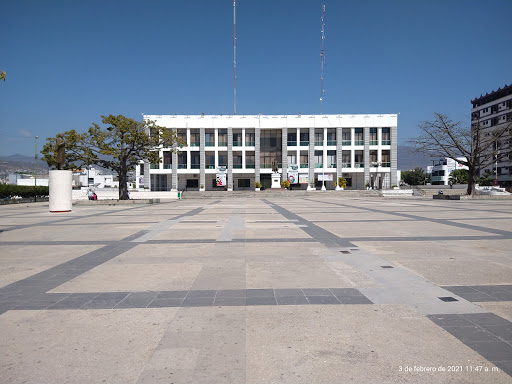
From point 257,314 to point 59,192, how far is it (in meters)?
21.2

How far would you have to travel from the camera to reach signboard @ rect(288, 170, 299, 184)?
6127 centimetres

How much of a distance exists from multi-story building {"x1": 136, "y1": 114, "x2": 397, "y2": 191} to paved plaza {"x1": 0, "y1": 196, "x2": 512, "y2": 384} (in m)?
53.8

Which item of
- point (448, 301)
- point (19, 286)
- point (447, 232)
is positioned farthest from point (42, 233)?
point (447, 232)

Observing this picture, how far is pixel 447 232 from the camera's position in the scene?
1139 cm

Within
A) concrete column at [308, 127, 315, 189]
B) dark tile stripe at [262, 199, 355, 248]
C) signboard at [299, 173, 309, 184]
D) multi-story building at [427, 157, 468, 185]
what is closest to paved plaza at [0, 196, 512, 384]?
dark tile stripe at [262, 199, 355, 248]

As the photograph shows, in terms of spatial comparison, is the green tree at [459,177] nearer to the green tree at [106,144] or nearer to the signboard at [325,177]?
the signboard at [325,177]

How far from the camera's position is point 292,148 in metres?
62.5

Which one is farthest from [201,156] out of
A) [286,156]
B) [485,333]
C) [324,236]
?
[485,333]

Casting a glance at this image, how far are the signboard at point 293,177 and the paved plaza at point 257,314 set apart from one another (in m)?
52.4

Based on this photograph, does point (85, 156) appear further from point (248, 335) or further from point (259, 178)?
A: point (259, 178)

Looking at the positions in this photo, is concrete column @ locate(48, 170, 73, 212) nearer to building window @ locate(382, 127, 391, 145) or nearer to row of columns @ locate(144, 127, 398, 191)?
row of columns @ locate(144, 127, 398, 191)

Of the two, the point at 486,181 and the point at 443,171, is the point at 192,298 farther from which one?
the point at 443,171

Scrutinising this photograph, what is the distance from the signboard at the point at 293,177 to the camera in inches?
2412

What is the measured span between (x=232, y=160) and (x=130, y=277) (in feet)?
188
